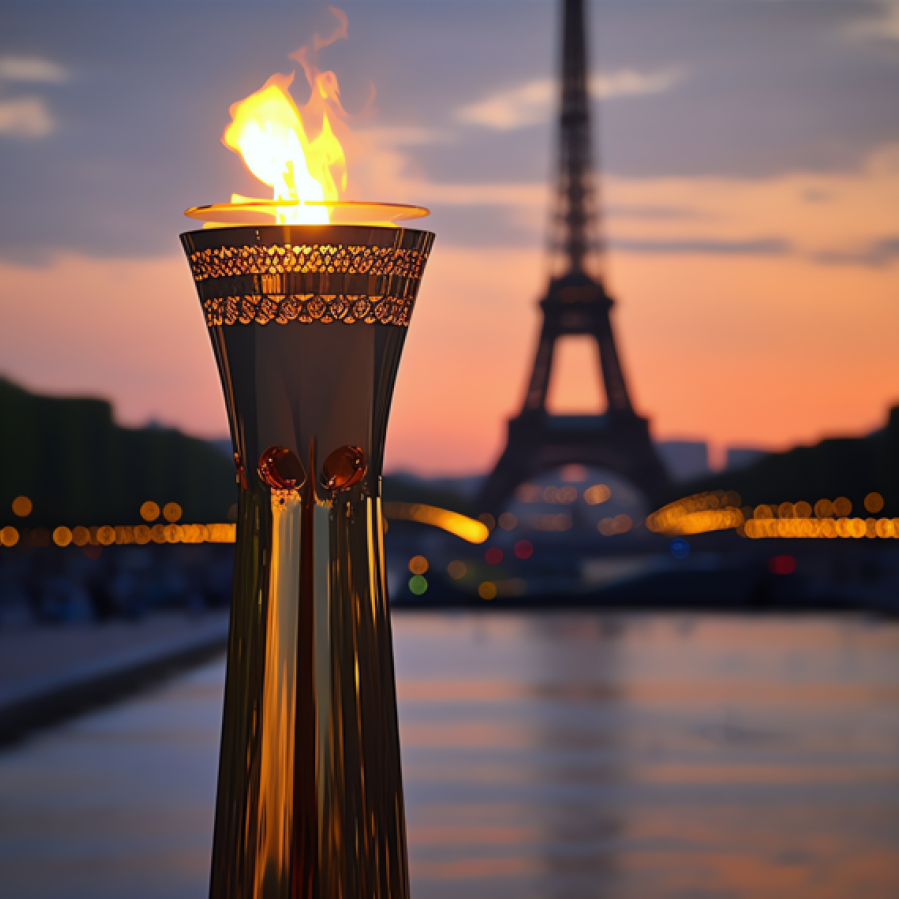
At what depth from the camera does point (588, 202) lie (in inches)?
1741

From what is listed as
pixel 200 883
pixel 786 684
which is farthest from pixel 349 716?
pixel 786 684

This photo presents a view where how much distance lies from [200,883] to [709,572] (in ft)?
56.6

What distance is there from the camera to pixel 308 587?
241cm

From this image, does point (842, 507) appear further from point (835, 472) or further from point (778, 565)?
point (778, 565)

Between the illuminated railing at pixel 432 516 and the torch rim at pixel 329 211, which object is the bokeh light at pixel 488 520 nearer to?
the illuminated railing at pixel 432 516

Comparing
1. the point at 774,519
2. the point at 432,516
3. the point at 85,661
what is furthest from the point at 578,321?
the point at 85,661

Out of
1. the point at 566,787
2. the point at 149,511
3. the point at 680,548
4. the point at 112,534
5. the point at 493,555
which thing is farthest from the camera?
the point at 680,548

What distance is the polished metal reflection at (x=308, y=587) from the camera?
237 centimetres

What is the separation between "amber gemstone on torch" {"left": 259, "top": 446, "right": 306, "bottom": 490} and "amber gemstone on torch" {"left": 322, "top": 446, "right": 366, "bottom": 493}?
38mm

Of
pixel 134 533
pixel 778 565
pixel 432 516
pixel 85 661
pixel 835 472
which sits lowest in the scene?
pixel 85 661

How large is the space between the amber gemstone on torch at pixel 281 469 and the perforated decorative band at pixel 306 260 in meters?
0.27

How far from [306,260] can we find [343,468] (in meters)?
0.32

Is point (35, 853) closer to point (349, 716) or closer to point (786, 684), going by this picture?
point (349, 716)

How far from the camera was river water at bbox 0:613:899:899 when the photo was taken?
5.13 metres
